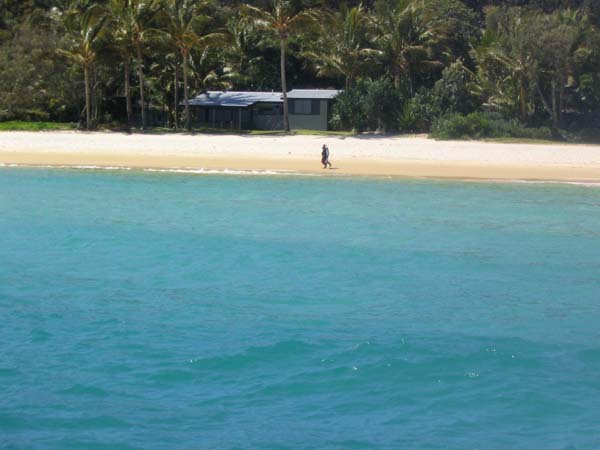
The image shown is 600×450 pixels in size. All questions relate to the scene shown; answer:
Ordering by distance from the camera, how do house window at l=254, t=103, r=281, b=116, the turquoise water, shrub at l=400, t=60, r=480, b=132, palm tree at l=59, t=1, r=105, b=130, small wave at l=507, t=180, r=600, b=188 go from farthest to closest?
house window at l=254, t=103, r=281, b=116 < shrub at l=400, t=60, r=480, b=132 < palm tree at l=59, t=1, r=105, b=130 < small wave at l=507, t=180, r=600, b=188 < the turquoise water

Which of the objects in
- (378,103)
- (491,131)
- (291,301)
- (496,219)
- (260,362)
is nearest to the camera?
(260,362)

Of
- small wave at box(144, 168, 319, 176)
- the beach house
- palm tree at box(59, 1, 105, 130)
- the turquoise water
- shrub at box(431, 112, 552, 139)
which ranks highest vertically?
palm tree at box(59, 1, 105, 130)

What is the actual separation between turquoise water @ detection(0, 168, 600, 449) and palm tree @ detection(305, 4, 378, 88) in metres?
19.3

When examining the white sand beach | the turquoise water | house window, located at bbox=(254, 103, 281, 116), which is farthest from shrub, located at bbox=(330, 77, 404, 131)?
the turquoise water

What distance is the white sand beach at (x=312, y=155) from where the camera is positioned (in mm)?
30531

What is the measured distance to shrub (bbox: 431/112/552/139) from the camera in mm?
37312

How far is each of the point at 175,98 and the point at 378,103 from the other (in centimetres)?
1051

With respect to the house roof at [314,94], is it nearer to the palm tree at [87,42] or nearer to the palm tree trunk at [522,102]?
the palm tree trunk at [522,102]

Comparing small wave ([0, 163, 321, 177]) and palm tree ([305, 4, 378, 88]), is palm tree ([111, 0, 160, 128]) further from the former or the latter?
small wave ([0, 163, 321, 177])

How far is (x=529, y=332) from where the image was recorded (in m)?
12.5

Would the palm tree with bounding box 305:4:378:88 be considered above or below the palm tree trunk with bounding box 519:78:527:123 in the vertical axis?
above

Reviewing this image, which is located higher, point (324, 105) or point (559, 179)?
point (324, 105)

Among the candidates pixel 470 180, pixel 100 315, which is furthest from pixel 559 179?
pixel 100 315

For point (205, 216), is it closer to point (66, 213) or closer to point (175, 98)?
point (66, 213)
